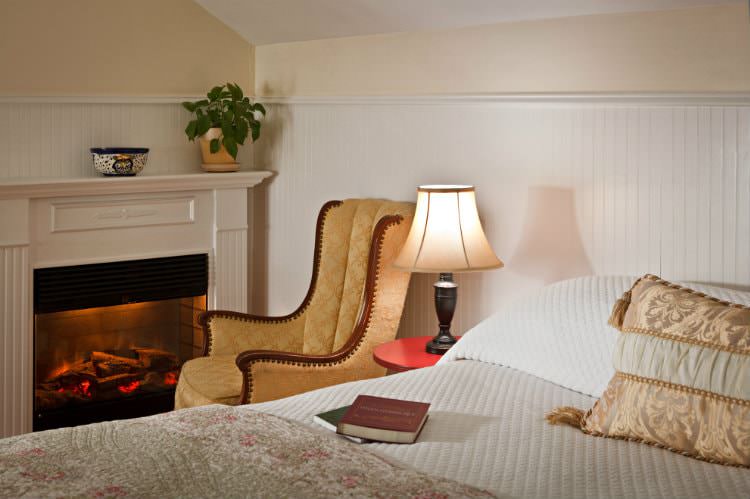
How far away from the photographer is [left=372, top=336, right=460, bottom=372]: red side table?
9.73 feet

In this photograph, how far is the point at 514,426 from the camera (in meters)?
2.10

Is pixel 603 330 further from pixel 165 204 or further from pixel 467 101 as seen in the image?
pixel 165 204

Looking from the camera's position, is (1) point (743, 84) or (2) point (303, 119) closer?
(1) point (743, 84)

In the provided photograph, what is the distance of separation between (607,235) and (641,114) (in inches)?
15.5

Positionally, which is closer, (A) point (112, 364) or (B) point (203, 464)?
(B) point (203, 464)

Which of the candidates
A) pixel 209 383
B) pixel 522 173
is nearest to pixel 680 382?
pixel 522 173

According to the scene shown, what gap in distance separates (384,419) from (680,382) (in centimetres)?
65

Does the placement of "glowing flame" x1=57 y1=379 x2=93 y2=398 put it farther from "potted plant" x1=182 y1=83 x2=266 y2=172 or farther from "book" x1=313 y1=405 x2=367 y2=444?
"book" x1=313 y1=405 x2=367 y2=444

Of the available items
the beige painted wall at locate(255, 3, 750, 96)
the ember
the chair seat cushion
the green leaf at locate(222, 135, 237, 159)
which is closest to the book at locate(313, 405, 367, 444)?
the chair seat cushion

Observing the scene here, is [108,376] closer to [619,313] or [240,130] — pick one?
[240,130]

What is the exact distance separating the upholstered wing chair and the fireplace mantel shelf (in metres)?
0.59

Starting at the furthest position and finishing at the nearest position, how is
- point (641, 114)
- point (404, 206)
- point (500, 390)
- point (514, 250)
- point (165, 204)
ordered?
point (165, 204), point (404, 206), point (514, 250), point (641, 114), point (500, 390)

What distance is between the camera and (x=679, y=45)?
274 centimetres

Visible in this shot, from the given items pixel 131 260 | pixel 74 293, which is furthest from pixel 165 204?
pixel 74 293
